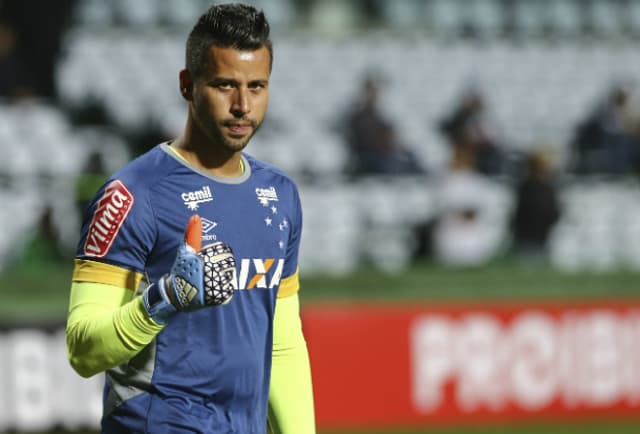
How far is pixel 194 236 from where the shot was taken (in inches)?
113

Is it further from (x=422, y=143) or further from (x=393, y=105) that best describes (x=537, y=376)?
(x=393, y=105)

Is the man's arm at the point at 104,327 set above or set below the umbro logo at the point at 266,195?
below

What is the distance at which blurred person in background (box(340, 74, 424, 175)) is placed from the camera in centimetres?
1246

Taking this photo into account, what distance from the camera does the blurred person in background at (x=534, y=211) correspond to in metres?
10.6

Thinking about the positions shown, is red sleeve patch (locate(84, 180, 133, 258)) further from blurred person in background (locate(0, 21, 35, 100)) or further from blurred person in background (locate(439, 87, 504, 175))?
blurred person in background (locate(439, 87, 504, 175))

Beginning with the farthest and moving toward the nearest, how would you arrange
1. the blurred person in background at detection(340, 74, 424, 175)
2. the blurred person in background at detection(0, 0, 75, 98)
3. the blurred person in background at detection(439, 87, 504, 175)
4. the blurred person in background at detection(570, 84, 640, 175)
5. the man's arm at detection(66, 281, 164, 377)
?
the blurred person in background at detection(570, 84, 640, 175), the blurred person in background at detection(0, 0, 75, 98), the blurred person in background at detection(439, 87, 504, 175), the blurred person in background at detection(340, 74, 424, 175), the man's arm at detection(66, 281, 164, 377)

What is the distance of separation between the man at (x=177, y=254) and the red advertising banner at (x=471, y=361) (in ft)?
18.1

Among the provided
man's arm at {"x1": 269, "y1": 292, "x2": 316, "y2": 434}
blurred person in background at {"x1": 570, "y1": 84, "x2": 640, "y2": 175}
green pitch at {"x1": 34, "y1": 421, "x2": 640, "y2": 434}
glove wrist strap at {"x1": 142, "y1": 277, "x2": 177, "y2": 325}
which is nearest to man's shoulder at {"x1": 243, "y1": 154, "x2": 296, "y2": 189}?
man's arm at {"x1": 269, "y1": 292, "x2": 316, "y2": 434}

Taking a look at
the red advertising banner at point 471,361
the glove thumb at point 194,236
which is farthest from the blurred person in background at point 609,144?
the glove thumb at point 194,236

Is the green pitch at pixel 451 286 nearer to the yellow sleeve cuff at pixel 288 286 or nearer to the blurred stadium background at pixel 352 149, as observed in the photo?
the blurred stadium background at pixel 352 149

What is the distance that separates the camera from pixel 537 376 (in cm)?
934

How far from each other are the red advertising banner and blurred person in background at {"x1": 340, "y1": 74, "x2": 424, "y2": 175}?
3339 millimetres

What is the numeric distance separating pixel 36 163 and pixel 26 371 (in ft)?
12.7

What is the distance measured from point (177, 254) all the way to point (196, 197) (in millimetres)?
310
